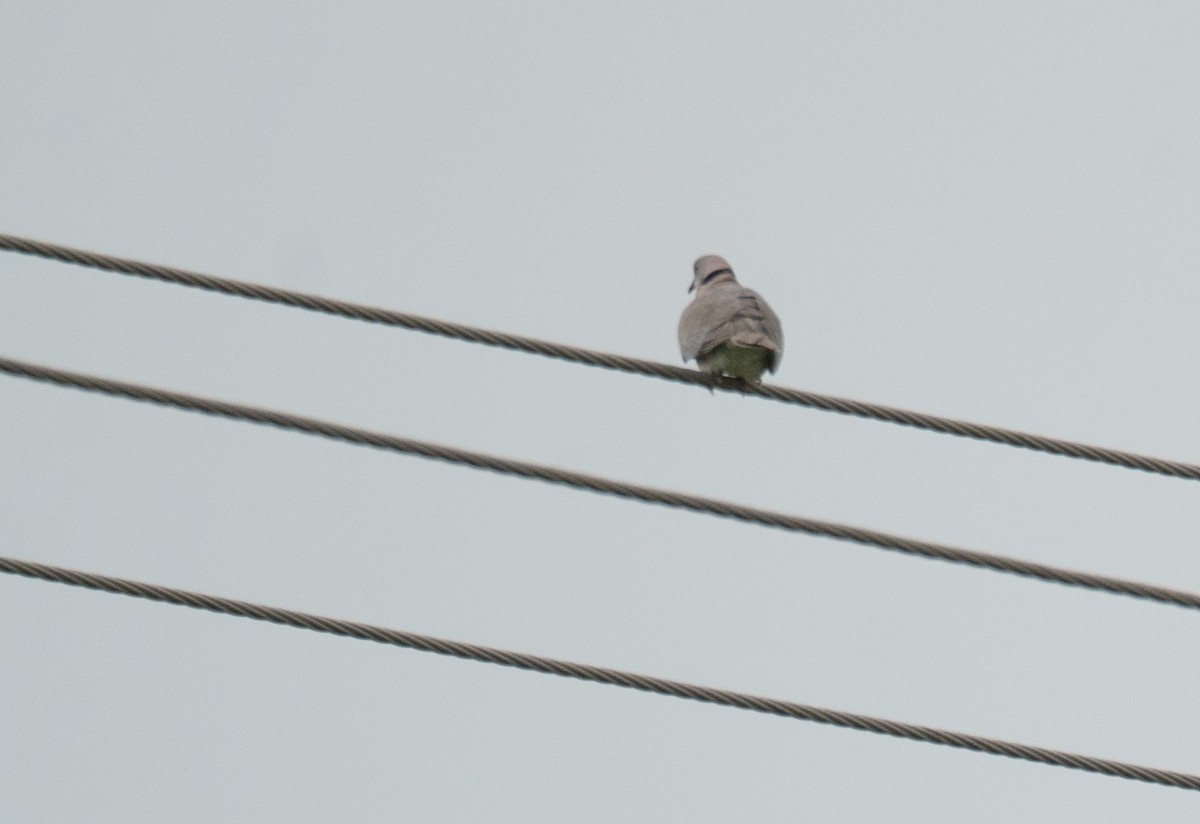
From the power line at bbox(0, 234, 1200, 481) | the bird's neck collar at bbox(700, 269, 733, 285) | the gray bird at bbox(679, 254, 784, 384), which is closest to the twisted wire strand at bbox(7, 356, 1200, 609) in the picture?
the power line at bbox(0, 234, 1200, 481)

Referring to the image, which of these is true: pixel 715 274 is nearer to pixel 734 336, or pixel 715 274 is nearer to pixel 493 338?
pixel 734 336

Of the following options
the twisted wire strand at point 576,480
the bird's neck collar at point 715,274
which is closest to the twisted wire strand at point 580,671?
the twisted wire strand at point 576,480

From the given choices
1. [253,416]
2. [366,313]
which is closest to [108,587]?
[253,416]

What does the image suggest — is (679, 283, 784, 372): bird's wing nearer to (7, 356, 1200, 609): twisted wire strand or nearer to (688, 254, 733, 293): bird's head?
(688, 254, 733, 293): bird's head

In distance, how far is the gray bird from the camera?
367 inches

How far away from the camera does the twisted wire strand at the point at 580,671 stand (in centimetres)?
555

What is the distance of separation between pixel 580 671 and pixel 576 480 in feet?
1.80

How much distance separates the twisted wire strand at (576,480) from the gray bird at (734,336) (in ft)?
10.9

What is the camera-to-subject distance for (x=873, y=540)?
19.2 feet

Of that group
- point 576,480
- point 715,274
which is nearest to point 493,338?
point 576,480

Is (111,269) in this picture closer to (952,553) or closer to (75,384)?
(75,384)

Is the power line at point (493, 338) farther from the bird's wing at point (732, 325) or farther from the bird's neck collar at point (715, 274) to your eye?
the bird's neck collar at point (715, 274)

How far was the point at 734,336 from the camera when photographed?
9.30m

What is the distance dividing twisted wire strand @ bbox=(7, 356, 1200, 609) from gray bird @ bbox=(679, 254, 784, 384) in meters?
3.33
